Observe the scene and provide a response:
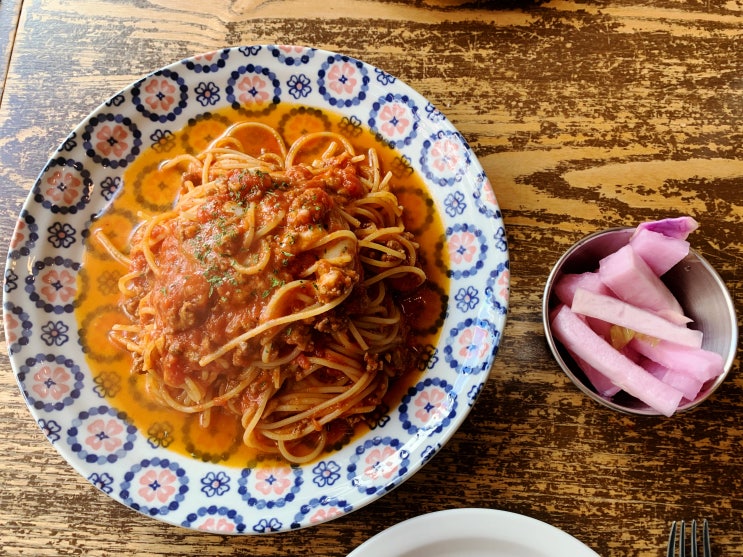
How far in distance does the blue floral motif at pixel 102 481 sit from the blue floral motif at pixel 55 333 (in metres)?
0.68

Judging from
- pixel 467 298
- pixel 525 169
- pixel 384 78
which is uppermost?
pixel 384 78

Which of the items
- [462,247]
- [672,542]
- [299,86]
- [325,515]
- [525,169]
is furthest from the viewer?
[525,169]

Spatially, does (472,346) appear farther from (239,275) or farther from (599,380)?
(239,275)

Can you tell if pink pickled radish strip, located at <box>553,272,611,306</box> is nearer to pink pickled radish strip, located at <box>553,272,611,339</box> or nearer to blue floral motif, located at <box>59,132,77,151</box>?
pink pickled radish strip, located at <box>553,272,611,339</box>

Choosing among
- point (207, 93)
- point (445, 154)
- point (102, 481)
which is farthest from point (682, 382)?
point (207, 93)

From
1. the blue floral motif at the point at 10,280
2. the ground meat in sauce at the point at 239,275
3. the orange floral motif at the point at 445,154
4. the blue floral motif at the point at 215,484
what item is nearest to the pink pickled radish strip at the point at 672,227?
the orange floral motif at the point at 445,154

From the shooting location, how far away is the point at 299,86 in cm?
307

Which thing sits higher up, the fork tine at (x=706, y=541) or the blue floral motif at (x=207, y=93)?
the blue floral motif at (x=207, y=93)

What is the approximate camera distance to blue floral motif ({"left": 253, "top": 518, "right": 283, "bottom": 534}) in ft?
7.86

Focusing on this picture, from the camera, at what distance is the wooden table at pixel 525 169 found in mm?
2752

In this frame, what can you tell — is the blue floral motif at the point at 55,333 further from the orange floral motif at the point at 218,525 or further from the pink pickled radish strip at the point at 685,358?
the pink pickled radish strip at the point at 685,358

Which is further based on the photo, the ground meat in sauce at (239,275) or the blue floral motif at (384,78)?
the blue floral motif at (384,78)

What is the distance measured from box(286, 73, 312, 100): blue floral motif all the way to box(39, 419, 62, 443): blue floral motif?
1.99 m

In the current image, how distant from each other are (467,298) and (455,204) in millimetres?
482
